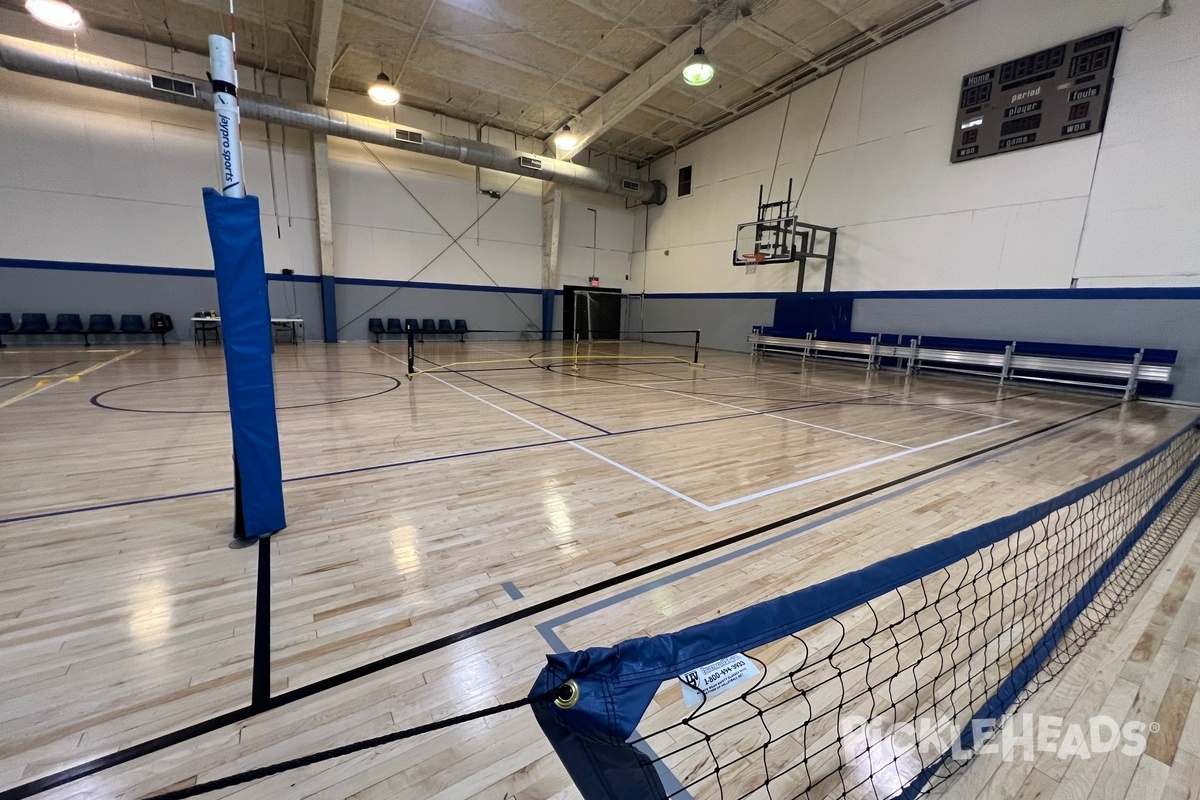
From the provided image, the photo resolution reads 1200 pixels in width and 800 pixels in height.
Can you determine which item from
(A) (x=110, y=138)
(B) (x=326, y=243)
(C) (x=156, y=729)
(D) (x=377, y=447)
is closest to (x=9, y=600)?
(C) (x=156, y=729)

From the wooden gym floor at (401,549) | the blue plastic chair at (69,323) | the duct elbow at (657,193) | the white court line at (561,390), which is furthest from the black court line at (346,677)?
the duct elbow at (657,193)

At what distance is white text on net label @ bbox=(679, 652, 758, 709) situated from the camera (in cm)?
94

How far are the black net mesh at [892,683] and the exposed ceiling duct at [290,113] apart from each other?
44.7 ft

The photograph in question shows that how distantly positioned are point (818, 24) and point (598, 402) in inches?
397

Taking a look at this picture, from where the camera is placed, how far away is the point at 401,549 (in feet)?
8.46

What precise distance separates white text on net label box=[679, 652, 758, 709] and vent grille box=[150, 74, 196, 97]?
14823 mm

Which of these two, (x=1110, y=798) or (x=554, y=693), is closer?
(x=554, y=693)

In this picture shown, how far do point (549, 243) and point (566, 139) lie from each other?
378cm

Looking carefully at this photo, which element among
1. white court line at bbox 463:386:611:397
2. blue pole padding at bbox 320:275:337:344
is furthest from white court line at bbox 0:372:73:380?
white court line at bbox 463:386:611:397

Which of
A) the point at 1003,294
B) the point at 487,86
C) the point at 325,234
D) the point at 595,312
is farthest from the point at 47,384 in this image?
the point at 1003,294

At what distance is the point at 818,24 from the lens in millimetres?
10305

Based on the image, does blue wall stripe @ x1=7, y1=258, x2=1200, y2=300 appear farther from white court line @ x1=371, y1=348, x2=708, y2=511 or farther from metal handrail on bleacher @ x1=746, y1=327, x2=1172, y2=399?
white court line @ x1=371, y1=348, x2=708, y2=511

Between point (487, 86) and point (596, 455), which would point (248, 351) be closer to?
point (596, 455)

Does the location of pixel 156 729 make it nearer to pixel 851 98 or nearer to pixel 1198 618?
pixel 1198 618
